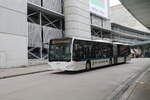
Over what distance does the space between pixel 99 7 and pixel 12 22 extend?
3054cm

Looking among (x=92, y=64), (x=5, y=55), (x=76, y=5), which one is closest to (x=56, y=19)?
(x=76, y=5)

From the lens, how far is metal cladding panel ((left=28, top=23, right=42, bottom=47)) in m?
28.0

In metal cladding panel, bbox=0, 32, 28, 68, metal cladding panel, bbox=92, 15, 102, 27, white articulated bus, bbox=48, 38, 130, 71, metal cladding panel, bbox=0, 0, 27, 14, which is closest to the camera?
white articulated bus, bbox=48, 38, 130, 71

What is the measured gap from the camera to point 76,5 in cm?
3597

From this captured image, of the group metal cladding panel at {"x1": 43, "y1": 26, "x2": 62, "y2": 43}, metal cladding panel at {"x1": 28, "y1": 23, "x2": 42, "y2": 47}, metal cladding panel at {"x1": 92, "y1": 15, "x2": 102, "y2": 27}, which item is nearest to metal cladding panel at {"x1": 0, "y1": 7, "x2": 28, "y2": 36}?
metal cladding panel at {"x1": 28, "y1": 23, "x2": 42, "y2": 47}

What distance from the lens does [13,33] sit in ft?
73.1

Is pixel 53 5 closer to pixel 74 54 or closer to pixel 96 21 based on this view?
pixel 96 21

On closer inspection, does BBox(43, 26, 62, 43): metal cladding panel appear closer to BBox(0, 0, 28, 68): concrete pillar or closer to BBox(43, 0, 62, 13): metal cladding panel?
BBox(43, 0, 62, 13): metal cladding panel

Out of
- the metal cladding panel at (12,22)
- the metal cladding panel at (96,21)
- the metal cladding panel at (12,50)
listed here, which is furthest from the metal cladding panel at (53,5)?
the metal cladding panel at (96,21)

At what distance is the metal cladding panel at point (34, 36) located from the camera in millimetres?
28003

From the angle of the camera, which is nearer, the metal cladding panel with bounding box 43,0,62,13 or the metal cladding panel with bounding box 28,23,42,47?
the metal cladding panel with bounding box 28,23,42,47

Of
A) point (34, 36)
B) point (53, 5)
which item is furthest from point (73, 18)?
point (34, 36)

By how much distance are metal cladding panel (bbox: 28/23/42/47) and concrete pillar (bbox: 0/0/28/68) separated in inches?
151

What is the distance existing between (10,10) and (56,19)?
14.9 metres
